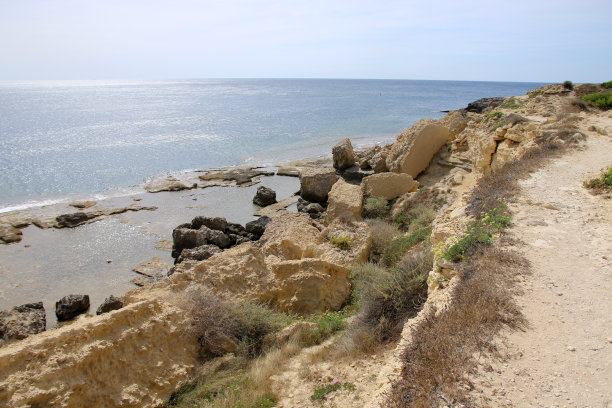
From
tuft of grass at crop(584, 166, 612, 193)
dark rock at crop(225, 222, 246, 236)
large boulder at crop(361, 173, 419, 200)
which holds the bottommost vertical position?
dark rock at crop(225, 222, 246, 236)

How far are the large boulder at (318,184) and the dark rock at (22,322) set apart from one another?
12.1 m

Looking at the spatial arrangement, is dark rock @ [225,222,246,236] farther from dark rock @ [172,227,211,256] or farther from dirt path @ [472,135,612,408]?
dirt path @ [472,135,612,408]

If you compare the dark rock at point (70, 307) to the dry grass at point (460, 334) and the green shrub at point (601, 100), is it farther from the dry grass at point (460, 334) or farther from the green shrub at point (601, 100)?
the green shrub at point (601, 100)

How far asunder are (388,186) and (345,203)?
2.61m

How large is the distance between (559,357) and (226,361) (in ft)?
15.5

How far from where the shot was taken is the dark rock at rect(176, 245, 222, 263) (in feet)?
41.7

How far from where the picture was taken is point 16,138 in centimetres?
3644

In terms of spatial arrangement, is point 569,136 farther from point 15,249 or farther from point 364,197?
point 15,249

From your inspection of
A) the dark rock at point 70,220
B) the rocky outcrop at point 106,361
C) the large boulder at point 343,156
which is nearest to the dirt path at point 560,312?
the rocky outcrop at point 106,361

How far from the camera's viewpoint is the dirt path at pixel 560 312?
10.7 ft

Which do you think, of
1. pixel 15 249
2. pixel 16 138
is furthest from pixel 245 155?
pixel 16 138

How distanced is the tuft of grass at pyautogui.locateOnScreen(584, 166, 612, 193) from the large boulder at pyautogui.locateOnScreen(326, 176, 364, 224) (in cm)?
663

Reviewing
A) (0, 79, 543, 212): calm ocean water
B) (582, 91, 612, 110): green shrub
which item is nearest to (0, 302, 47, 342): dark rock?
(0, 79, 543, 212): calm ocean water

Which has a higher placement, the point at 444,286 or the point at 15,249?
Result: the point at 444,286
